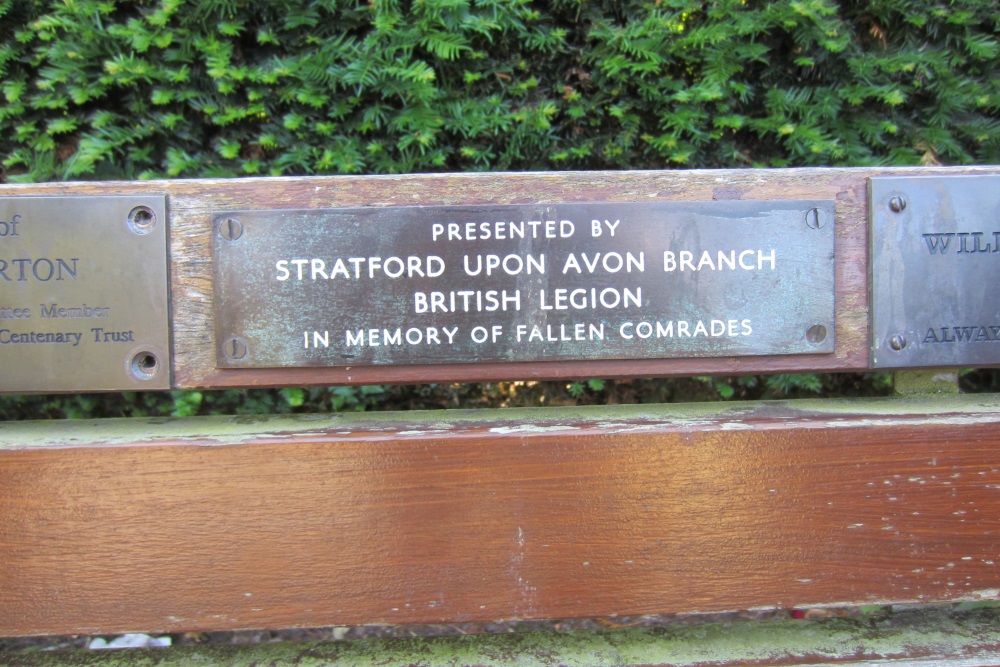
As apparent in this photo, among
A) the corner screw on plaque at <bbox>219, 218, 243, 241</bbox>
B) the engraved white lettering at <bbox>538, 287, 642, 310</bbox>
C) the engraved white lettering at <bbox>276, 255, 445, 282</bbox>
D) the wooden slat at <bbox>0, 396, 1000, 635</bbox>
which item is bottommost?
the wooden slat at <bbox>0, 396, 1000, 635</bbox>

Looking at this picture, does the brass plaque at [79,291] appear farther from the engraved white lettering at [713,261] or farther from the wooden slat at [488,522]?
the engraved white lettering at [713,261]

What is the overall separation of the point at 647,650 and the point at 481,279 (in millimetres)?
889

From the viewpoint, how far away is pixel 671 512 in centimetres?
123

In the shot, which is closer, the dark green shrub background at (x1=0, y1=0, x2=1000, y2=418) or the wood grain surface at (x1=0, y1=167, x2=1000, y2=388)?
the wood grain surface at (x1=0, y1=167, x2=1000, y2=388)

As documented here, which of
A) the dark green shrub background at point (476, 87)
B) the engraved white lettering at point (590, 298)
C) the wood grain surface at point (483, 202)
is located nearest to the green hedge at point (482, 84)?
the dark green shrub background at point (476, 87)

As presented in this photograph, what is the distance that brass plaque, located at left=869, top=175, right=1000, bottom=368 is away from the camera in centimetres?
128

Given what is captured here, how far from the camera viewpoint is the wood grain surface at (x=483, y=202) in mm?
1252

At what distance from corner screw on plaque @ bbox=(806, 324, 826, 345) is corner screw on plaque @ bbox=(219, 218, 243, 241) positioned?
1.19 metres

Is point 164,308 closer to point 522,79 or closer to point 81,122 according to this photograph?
point 81,122

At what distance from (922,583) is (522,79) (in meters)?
1.48

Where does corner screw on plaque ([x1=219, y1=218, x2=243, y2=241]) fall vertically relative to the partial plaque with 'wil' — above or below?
above

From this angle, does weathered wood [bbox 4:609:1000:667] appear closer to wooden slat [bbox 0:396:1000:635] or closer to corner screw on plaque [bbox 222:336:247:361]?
wooden slat [bbox 0:396:1000:635]

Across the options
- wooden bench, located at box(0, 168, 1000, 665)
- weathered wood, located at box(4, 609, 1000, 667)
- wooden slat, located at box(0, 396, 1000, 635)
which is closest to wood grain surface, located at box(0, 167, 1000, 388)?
wooden bench, located at box(0, 168, 1000, 665)

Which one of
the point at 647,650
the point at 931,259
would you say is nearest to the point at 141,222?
the point at 647,650
